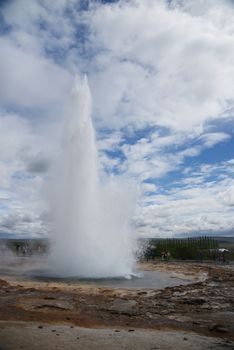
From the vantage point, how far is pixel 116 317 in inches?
484

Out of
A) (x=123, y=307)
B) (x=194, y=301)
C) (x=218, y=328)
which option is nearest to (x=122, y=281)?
(x=194, y=301)

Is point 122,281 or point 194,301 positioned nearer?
point 194,301

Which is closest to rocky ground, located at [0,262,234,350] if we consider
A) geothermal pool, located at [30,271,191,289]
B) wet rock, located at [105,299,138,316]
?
wet rock, located at [105,299,138,316]

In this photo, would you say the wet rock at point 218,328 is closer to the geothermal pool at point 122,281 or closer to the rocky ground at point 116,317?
the rocky ground at point 116,317

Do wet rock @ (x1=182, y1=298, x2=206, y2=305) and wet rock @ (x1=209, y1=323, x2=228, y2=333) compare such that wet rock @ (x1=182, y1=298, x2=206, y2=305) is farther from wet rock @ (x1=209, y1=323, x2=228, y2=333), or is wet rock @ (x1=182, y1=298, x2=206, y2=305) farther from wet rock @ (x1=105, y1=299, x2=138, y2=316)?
wet rock @ (x1=209, y1=323, x2=228, y2=333)

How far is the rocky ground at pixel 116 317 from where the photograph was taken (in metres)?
9.05

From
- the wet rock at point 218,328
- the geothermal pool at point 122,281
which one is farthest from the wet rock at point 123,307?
the geothermal pool at point 122,281

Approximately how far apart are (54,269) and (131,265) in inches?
237

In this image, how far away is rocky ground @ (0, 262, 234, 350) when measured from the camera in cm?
905

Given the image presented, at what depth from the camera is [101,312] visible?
42.6 feet

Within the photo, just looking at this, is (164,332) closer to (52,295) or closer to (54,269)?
(52,295)

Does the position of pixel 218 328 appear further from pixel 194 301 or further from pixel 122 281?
pixel 122 281

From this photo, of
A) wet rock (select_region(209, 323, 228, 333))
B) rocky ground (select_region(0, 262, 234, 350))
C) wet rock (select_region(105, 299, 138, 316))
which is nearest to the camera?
rocky ground (select_region(0, 262, 234, 350))

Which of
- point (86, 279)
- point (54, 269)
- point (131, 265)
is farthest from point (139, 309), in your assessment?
point (131, 265)
